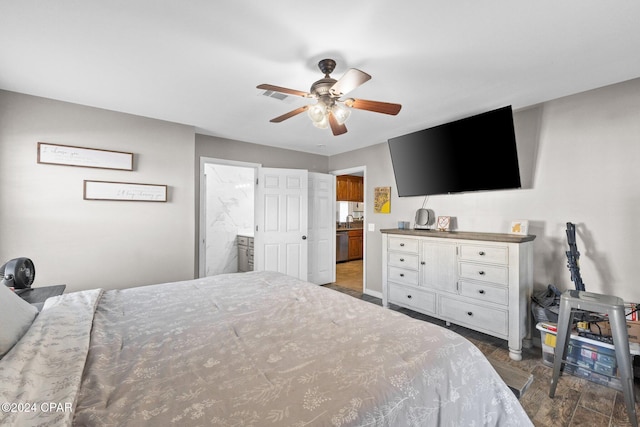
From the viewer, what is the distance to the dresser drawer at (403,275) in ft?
11.1

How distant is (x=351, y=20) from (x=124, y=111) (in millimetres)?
2715

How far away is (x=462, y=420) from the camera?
3.56 feet

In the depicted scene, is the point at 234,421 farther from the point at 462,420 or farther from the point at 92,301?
the point at 92,301

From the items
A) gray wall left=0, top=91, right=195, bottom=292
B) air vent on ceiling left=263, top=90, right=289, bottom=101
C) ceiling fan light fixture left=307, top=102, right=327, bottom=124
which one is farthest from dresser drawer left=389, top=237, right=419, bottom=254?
gray wall left=0, top=91, right=195, bottom=292

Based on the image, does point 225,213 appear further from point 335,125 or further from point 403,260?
point 335,125

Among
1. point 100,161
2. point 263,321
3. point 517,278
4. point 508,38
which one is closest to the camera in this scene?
point 263,321

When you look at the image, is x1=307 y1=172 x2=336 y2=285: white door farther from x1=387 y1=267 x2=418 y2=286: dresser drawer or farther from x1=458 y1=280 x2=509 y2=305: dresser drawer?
x1=458 y1=280 x2=509 y2=305: dresser drawer

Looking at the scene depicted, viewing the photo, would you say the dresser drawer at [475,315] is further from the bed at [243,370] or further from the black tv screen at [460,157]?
the bed at [243,370]

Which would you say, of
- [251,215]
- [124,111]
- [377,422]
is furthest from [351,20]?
[251,215]

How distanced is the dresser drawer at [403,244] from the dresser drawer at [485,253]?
1.82 ft

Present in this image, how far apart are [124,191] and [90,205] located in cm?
33

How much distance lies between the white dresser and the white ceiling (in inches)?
57.3

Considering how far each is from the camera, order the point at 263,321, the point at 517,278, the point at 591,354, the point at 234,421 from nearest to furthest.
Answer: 1. the point at 234,421
2. the point at 263,321
3. the point at 591,354
4. the point at 517,278
